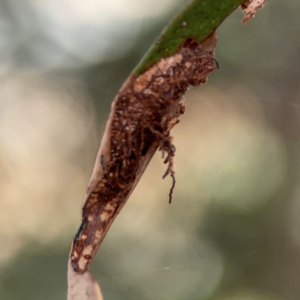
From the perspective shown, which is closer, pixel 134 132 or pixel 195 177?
pixel 134 132

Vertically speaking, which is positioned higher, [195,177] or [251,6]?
[251,6]

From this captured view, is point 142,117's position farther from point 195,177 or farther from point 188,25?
point 195,177

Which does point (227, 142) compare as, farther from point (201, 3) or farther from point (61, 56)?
point (201, 3)

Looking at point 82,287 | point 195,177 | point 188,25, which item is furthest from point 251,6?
point 195,177

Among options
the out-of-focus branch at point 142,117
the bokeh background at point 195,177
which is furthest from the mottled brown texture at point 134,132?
the bokeh background at point 195,177

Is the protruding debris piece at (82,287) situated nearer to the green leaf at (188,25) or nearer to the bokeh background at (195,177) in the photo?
the green leaf at (188,25)

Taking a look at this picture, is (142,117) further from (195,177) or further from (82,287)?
(195,177)

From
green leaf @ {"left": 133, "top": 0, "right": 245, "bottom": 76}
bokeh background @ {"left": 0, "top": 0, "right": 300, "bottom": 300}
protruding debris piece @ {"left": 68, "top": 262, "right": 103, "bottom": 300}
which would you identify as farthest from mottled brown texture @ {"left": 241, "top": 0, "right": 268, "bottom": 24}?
bokeh background @ {"left": 0, "top": 0, "right": 300, "bottom": 300}

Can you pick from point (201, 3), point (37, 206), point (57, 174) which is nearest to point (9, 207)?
point (37, 206)
